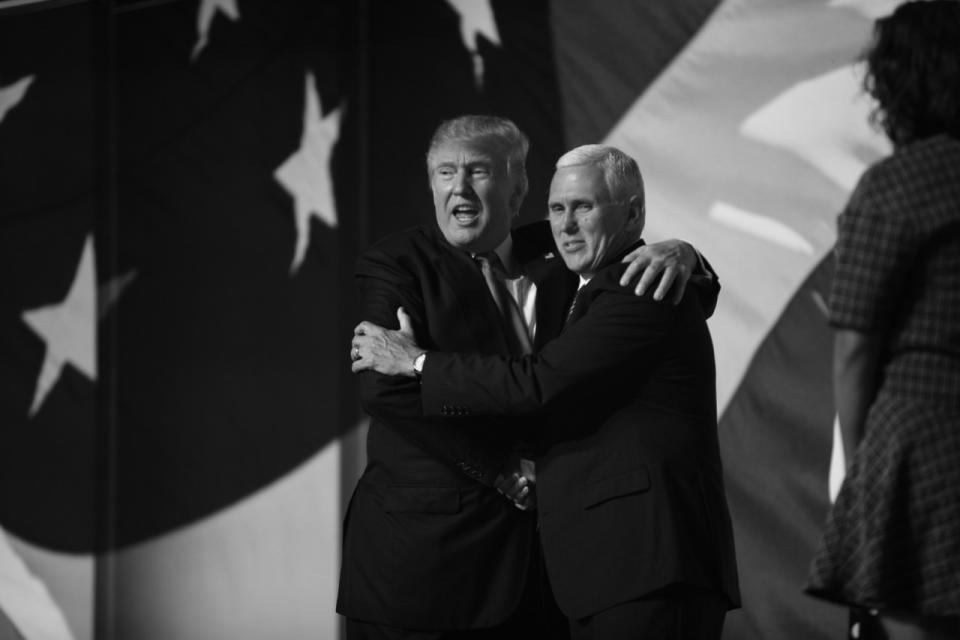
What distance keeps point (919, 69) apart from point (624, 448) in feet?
2.61

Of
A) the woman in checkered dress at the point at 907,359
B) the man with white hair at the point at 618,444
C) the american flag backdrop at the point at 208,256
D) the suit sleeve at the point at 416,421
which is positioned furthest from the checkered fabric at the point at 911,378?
the american flag backdrop at the point at 208,256

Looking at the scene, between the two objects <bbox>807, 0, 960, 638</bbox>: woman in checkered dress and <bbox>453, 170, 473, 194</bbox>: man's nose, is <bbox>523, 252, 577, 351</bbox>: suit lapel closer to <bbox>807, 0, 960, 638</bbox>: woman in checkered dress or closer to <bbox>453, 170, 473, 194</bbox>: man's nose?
<bbox>453, 170, 473, 194</bbox>: man's nose

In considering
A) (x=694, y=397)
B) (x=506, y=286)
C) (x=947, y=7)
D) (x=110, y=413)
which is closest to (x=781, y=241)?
(x=506, y=286)

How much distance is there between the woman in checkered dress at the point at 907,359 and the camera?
58.6 inches

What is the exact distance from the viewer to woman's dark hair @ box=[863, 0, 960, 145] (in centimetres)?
153

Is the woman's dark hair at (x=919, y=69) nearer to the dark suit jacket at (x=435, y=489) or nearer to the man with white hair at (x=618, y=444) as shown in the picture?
the man with white hair at (x=618, y=444)

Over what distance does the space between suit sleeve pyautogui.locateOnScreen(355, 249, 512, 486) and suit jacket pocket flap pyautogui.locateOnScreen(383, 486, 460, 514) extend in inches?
2.6

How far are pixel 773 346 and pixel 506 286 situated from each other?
1121 mm

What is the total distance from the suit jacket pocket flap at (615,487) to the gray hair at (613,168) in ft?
1.61

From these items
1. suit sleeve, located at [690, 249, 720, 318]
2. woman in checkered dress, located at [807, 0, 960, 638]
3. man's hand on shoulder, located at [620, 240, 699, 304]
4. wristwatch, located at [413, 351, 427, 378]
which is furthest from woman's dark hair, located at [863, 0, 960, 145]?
wristwatch, located at [413, 351, 427, 378]

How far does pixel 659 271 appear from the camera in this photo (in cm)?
214

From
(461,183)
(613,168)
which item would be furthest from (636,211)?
(461,183)

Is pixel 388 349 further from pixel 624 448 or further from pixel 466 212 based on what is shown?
pixel 624 448

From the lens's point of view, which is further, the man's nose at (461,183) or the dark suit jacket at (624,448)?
the man's nose at (461,183)
